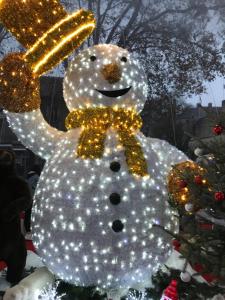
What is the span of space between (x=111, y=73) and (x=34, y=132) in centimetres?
100

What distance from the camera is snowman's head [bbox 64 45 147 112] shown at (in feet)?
13.8

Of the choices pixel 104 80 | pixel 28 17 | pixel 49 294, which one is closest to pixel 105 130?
pixel 104 80

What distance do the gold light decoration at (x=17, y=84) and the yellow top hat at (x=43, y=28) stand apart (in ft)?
0.33

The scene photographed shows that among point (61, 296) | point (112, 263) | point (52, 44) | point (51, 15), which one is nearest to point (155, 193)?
point (112, 263)

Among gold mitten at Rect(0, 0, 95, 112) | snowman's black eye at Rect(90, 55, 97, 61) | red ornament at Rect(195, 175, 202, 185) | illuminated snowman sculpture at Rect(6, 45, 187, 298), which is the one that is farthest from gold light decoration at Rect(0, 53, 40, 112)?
red ornament at Rect(195, 175, 202, 185)

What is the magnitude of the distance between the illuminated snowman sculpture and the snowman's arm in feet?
0.03

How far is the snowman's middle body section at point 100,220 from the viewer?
12.5 feet

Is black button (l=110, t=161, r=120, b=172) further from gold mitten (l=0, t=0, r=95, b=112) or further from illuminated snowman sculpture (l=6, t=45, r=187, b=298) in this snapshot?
gold mitten (l=0, t=0, r=95, b=112)

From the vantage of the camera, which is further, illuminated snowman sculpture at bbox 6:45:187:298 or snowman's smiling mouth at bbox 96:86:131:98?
snowman's smiling mouth at bbox 96:86:131:98

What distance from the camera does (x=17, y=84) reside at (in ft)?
13.5

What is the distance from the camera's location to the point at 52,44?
4.23m

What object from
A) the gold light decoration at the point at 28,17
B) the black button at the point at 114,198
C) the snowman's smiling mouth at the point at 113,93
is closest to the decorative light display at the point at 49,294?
the black button at the point at 114,198

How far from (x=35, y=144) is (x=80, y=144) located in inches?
22.9

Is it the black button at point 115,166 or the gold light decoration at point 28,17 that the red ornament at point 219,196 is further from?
the gold light decoration at point 28,17
